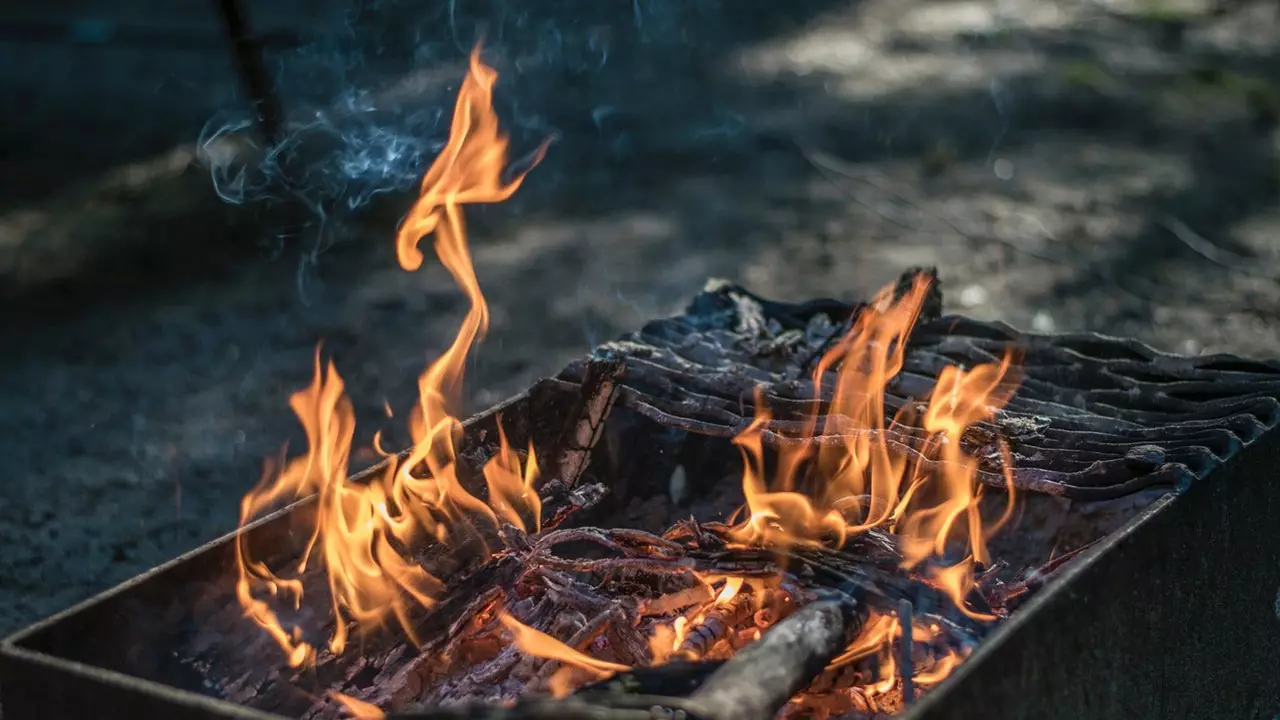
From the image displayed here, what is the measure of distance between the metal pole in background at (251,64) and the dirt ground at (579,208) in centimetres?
51

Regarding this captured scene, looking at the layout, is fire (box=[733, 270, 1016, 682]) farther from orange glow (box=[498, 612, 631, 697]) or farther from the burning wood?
orange glow (box=[498, 612, 631, 697])

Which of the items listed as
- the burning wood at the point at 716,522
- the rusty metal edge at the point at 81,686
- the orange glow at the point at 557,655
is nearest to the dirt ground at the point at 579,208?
the burning wood at the point at 716,522

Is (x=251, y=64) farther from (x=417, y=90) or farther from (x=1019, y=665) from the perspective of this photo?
(x=1019, y=665)

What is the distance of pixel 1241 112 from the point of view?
→ 31.4 feet

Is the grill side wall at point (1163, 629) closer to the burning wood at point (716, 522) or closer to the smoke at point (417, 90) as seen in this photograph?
the burning wood at point (716, 522)

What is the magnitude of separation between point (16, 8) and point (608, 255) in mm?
6624

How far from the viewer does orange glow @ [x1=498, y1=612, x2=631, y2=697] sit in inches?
91.7

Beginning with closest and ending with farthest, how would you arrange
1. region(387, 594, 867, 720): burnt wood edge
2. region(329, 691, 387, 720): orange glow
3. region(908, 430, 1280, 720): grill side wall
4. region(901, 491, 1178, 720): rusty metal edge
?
region(387, 594, 867, 720): burnt wood edge
region(901, 491, 1178, 720): rusty metal edge
region(908, 430, 1280, 720): grill side wall
region(329, 691, 387, 720): orange glow

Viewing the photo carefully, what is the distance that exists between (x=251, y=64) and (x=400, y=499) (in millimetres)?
3522

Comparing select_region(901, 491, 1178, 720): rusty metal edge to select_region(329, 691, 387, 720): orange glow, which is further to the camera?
select_region(329, 691, 387, 720): orange glow

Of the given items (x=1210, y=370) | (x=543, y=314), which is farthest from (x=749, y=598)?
(x=543, y=314)

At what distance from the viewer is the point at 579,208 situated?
8344 millimetres

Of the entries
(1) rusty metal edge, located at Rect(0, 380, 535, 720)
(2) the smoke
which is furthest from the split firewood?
(2) the smoke

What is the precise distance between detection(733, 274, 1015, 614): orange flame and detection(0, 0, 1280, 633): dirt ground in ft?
8.23
